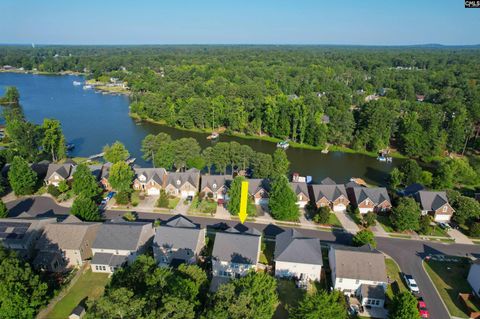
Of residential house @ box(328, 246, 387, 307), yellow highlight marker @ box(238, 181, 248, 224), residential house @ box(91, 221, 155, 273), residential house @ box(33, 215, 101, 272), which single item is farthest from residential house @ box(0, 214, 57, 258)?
residential house @ box(328, 246, 387, 307)

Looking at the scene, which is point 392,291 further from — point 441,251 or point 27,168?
point 27,168

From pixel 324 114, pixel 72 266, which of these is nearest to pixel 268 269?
pixel 72 266

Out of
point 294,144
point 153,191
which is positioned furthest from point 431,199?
point 153,191

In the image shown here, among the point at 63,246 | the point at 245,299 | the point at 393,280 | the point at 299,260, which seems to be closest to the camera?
the point at 245,299

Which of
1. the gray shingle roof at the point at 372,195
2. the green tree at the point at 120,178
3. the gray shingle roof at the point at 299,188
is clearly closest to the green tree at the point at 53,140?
the green tree at the point at 120,178

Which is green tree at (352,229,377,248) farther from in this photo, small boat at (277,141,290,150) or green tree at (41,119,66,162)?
green tree at (41,119,66,162)

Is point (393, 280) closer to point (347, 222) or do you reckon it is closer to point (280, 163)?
point (347, 222)
